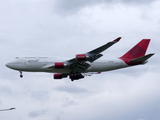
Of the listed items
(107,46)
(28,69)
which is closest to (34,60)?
(28,69)

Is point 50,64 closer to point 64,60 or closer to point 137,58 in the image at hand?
point 64,60

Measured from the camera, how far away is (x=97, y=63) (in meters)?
66.4

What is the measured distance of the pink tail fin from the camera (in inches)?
2753

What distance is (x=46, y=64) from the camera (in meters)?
64.1

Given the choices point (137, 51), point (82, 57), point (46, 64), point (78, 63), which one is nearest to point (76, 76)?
point (78, 63)

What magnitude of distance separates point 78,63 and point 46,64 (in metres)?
5.88

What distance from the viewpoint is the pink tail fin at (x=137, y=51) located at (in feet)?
229

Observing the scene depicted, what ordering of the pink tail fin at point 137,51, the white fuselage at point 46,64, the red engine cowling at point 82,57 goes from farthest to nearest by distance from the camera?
the pink tail fin at point 137,51 → the white fuselage at point 46,64 → the red engine cowling at point 82,57

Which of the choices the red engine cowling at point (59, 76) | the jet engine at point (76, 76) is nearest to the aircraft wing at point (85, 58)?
the jet engine at point (76, 76)

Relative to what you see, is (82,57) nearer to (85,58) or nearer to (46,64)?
(85,58)

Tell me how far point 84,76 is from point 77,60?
7268 mm

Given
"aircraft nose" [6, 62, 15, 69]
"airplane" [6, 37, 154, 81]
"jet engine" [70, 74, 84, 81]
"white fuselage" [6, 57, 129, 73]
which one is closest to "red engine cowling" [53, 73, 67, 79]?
"airplane" [6, 37, 154, 81]

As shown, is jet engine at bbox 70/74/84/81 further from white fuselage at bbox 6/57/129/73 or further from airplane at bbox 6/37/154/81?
white fuselage at bbox 6/57/129/73

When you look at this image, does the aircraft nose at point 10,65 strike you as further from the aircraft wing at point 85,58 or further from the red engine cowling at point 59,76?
the red engine cowling at point 59,76
